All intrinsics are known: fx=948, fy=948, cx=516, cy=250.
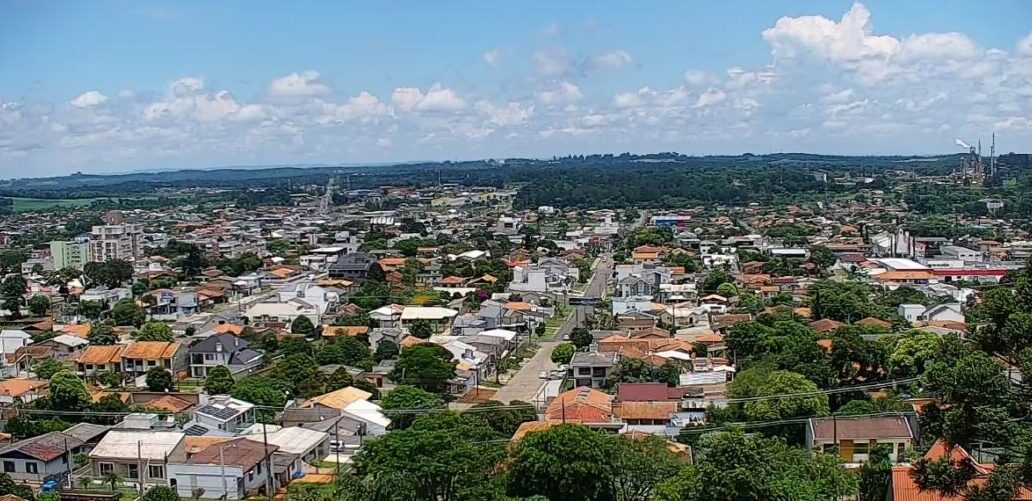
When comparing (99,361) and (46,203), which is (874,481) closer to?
(99,361)

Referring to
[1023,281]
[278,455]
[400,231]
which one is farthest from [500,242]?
[1023,281]

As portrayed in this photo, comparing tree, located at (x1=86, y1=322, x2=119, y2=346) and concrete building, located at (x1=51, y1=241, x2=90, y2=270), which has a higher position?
concrete building, located at (x1=51, y1=241, x2=90, y2=270)

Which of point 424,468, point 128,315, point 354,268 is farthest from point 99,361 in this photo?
point 354,268

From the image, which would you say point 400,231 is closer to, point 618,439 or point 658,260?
point 658,260

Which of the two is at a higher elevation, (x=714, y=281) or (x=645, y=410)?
(x=714, y=281)

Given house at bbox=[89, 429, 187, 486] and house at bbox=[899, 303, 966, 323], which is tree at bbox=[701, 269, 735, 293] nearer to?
house at bbox=[899, 303, 966, 323]

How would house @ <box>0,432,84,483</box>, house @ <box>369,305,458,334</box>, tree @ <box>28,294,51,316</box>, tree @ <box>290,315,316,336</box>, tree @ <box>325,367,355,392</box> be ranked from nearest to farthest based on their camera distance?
house @ <box>0,432,84,483</box>
tree @ <box>325,367,355,392</box>
tree @ <box>290,315,316,336</box>
house @ <box>369,305,458,334</box>
tree @ <box>28,294,51,316</box>

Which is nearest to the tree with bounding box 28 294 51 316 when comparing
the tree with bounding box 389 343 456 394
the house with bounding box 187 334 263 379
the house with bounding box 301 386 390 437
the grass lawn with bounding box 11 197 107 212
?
the house with bounding box 187 334 263 379
